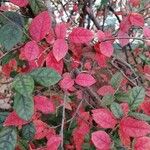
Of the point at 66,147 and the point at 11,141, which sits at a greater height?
the point at 11,141

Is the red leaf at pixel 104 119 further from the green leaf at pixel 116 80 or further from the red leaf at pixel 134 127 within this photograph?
the green leaf at pixel 116 80

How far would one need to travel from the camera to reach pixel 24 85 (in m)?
0.88

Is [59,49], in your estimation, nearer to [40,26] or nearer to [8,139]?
[40,26]

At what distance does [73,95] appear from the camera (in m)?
1.52

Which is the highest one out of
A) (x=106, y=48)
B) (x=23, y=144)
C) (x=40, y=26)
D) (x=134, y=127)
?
(x=40, y=26)

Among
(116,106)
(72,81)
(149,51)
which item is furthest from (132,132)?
(149,51)

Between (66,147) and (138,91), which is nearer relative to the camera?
(138,91)

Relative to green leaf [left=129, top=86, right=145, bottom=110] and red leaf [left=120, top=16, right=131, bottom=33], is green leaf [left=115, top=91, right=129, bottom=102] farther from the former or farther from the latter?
red leaf [left=120, top=16, right=131, bottom=33]

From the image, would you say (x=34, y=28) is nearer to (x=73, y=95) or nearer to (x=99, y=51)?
(x=99, y=51)

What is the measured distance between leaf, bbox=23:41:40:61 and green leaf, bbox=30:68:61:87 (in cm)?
7

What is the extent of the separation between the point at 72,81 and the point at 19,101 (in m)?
0.21

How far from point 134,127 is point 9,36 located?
0.41 m

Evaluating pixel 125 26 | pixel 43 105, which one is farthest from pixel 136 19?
pixel 43 105

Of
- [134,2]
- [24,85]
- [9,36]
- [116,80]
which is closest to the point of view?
[24,85]
